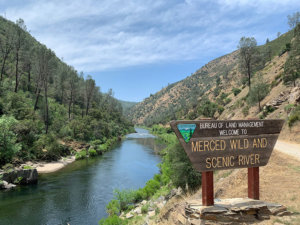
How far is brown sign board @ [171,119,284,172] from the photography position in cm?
771

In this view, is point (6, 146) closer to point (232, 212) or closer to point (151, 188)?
point (151, 188)

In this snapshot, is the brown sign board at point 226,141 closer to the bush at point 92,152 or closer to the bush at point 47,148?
the bush at point 47,148

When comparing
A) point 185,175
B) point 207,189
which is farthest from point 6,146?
point 207,189

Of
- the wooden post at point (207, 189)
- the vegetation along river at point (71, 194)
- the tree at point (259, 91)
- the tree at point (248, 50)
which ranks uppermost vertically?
the tree at point (248, 50)

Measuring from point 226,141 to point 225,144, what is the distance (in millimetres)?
111

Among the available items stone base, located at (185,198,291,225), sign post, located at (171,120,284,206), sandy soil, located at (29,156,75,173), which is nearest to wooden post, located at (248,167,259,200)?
sign post, located at (171,120,284,206)

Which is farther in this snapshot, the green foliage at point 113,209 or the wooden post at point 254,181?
the green foliage at point 113,209

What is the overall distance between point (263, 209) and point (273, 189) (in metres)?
3.23

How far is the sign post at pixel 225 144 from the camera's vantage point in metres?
7.73

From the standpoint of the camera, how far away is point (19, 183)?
2833 cm

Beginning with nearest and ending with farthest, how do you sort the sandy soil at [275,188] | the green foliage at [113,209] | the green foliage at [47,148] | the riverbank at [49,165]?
the sandy soil at [275,188] < the green foliage at [113,209] < the riverbank at [49,165] < the green foliage at [47,148]

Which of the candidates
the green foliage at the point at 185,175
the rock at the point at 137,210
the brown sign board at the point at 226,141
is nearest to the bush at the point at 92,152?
the rock at the point at 137,210

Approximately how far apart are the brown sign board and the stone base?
1.28 meters

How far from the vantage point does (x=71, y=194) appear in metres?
25.5
